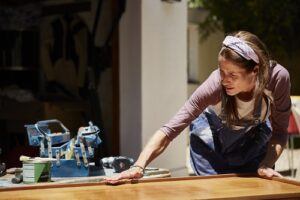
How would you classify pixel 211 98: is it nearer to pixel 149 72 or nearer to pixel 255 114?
pixel 255 114

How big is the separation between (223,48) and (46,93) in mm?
4187

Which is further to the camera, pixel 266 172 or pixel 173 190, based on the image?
pixel 266 172

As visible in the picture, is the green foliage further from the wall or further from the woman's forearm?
the woman's forearm

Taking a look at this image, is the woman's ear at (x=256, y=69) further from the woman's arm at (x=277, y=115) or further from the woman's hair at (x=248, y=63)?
the woman's arm at (x=277, y=115)

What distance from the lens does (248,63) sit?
2893 millimetres

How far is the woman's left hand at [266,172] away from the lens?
10.1ft

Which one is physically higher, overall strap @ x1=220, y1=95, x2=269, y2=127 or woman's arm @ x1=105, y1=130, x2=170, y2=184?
overall strap @ x1=220, y1=95, x2=269, y2=127

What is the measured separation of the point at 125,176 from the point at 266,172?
746 mm

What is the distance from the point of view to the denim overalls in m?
3.35

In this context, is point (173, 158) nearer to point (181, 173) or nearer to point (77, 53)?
point (181, 173)

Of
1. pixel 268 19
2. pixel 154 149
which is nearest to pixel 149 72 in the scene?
pixel 154 149

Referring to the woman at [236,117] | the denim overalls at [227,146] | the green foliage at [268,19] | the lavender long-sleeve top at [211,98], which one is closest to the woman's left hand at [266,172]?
the woman at [236,117]

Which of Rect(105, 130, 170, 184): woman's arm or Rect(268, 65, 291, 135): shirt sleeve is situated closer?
Rect(105, 130, 170, 184): woman's arm

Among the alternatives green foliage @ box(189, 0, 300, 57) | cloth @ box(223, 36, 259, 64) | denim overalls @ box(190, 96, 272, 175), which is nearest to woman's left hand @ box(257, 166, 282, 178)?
denim overalls @ box(190, 96, 272, 175)
